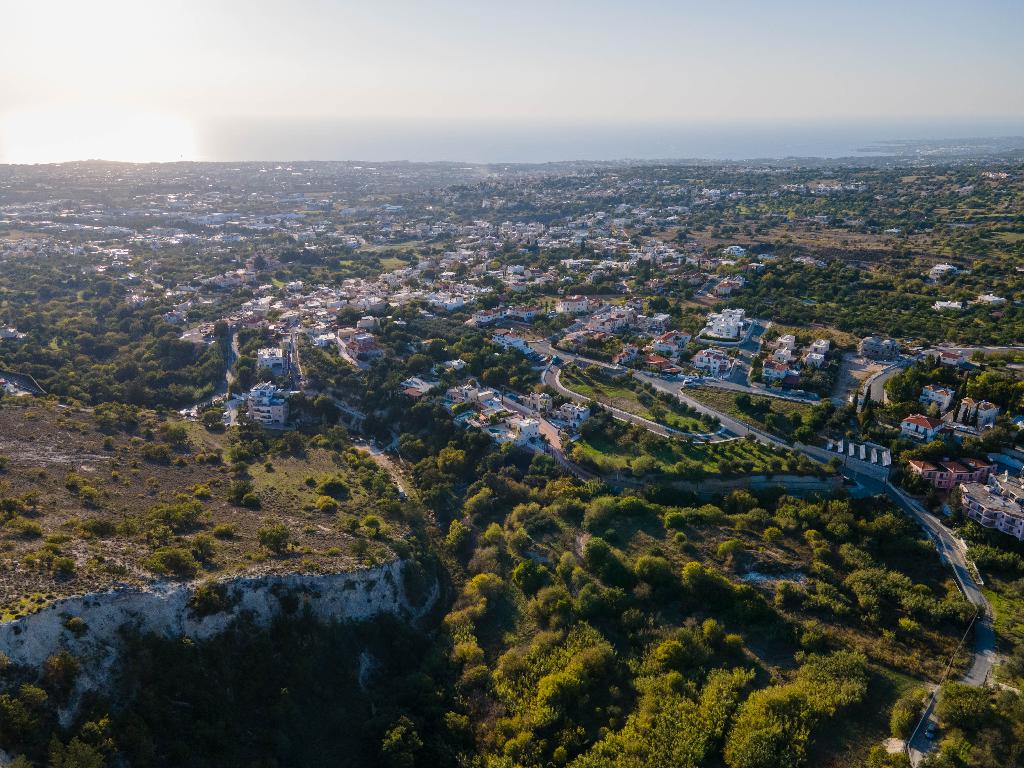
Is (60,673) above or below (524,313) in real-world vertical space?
below

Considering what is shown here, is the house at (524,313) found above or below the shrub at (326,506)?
above

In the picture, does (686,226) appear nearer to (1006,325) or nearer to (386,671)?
(1006,325)

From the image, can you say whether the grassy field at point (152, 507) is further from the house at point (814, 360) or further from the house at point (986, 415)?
the house at point (986, 415)

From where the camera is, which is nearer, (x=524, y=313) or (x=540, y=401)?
(x=540, y=401)

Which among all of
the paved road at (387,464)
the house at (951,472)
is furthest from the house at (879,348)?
the paved road at (387,464)

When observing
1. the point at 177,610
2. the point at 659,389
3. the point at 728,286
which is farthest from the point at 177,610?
the point at 728,286

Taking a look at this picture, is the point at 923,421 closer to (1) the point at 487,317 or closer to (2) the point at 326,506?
(2) the point at 326,506
